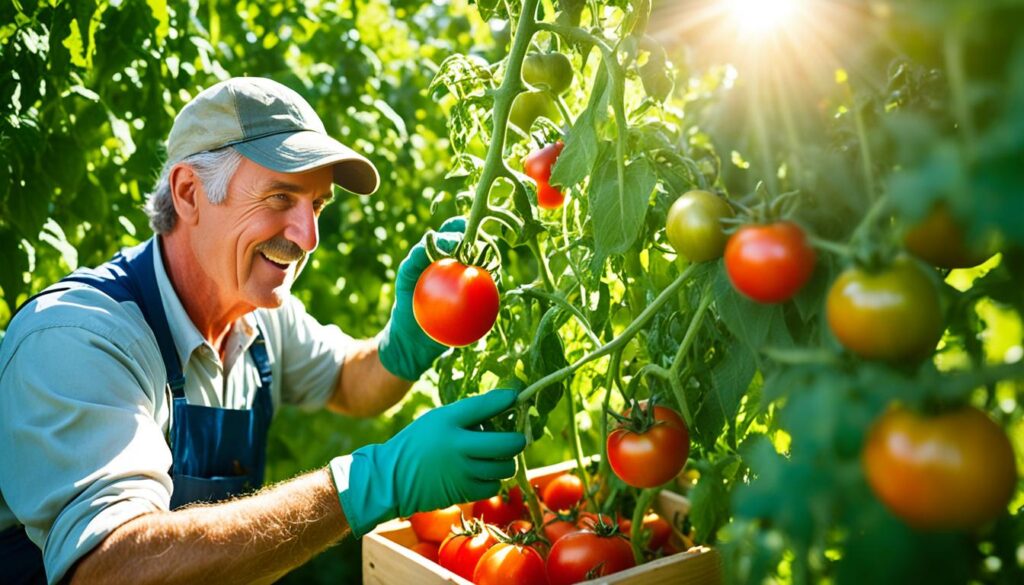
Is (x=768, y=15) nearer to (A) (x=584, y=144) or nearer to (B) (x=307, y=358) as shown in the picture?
(A) (x=584, y=144)

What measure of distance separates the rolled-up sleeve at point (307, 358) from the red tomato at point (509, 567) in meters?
1.05

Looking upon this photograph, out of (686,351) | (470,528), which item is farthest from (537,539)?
(686,351)

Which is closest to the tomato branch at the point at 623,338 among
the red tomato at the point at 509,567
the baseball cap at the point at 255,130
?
the red tomato at the point at 509,567

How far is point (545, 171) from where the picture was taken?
1.42 metres

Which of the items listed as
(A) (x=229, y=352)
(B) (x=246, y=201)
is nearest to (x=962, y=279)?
(B) (x=246, y=201)

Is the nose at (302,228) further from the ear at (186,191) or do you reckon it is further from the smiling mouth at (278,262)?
the ear at (186,191)

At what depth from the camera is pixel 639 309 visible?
138 cm

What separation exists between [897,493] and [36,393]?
1327 mm

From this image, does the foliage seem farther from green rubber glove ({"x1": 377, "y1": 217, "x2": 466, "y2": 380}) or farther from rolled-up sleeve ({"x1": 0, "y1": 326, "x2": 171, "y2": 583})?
rolled-up sleeve ({"x1": 0, "y1": 326, "x2": 171, "y2": 583})

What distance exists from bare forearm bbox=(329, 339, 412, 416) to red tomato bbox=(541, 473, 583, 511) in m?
0.62

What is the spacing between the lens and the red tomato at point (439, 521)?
1.51 meters

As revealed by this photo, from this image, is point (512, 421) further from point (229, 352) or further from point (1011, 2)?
point (1011, 2)

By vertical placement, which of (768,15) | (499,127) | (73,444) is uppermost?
(768,15)

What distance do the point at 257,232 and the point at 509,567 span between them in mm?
847
